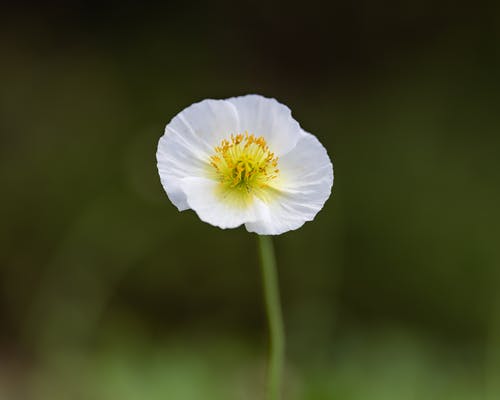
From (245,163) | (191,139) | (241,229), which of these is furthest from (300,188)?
(241,229)

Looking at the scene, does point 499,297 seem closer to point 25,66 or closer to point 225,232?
point 225,232

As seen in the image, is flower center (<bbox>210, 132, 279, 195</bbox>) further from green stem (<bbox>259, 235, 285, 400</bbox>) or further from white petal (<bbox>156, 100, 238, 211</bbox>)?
green stem (<bbox>259, 235, 285, 400</bbox>)

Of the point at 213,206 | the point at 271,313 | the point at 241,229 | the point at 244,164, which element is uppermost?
the point at 241,229

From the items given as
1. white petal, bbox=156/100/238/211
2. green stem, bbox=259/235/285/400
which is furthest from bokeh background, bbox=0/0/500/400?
white petal, bbox=156/100/238/211

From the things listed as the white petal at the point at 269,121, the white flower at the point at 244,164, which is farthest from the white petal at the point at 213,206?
the white petal at the point at 269,121

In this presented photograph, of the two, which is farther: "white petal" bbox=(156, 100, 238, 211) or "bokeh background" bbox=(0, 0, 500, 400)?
"bokeh background" bbox=(0, 0, 500, 400)

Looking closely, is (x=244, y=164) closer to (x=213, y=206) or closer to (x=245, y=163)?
(x=245, y=163)

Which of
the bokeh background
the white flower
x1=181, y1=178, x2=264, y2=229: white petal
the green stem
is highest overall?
the bokeh background

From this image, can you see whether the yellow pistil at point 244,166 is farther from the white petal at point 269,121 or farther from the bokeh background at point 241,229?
the bokeh background at point 241,229
